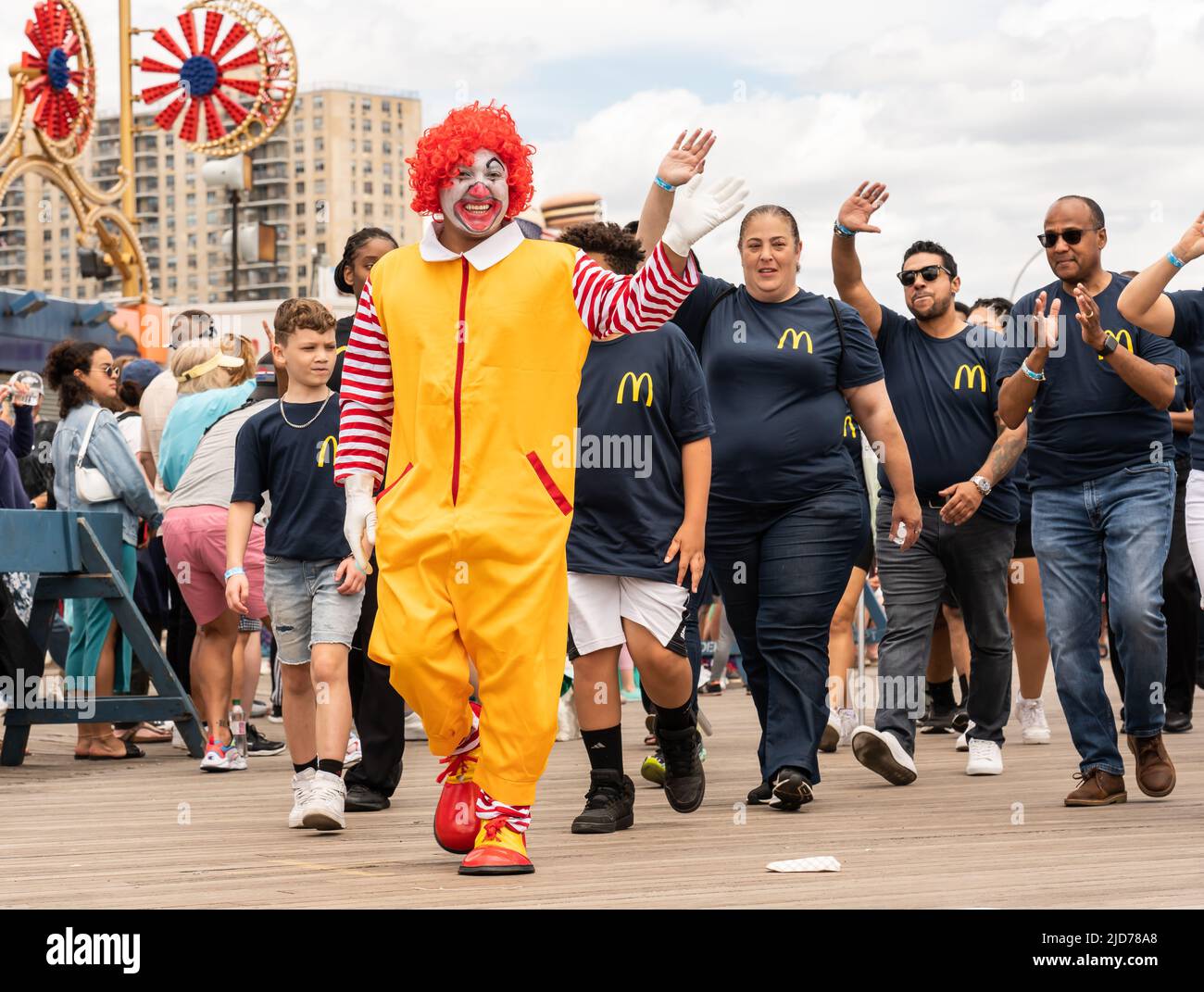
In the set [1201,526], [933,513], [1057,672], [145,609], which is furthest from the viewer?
[145,609]

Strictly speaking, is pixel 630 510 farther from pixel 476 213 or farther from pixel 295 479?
pixel 476 213

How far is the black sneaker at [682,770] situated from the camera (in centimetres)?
684

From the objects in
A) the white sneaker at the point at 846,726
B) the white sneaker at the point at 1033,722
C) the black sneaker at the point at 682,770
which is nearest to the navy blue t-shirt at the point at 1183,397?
the white sneaker at the point at 1033,722

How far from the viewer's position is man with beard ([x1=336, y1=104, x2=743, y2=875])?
5.07 m

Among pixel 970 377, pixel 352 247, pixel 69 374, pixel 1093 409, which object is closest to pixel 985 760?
pixel 970 377

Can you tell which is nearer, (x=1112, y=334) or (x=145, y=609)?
(x=1112, y=334)

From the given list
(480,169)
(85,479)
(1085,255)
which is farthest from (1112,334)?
(85,479)

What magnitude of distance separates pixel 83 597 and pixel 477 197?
14.4 ft

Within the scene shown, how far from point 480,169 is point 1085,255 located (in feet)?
8.50

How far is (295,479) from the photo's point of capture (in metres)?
6.82

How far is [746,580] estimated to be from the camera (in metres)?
7.07

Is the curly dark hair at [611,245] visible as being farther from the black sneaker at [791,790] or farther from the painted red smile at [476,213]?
the black sneaker at [791,790]
